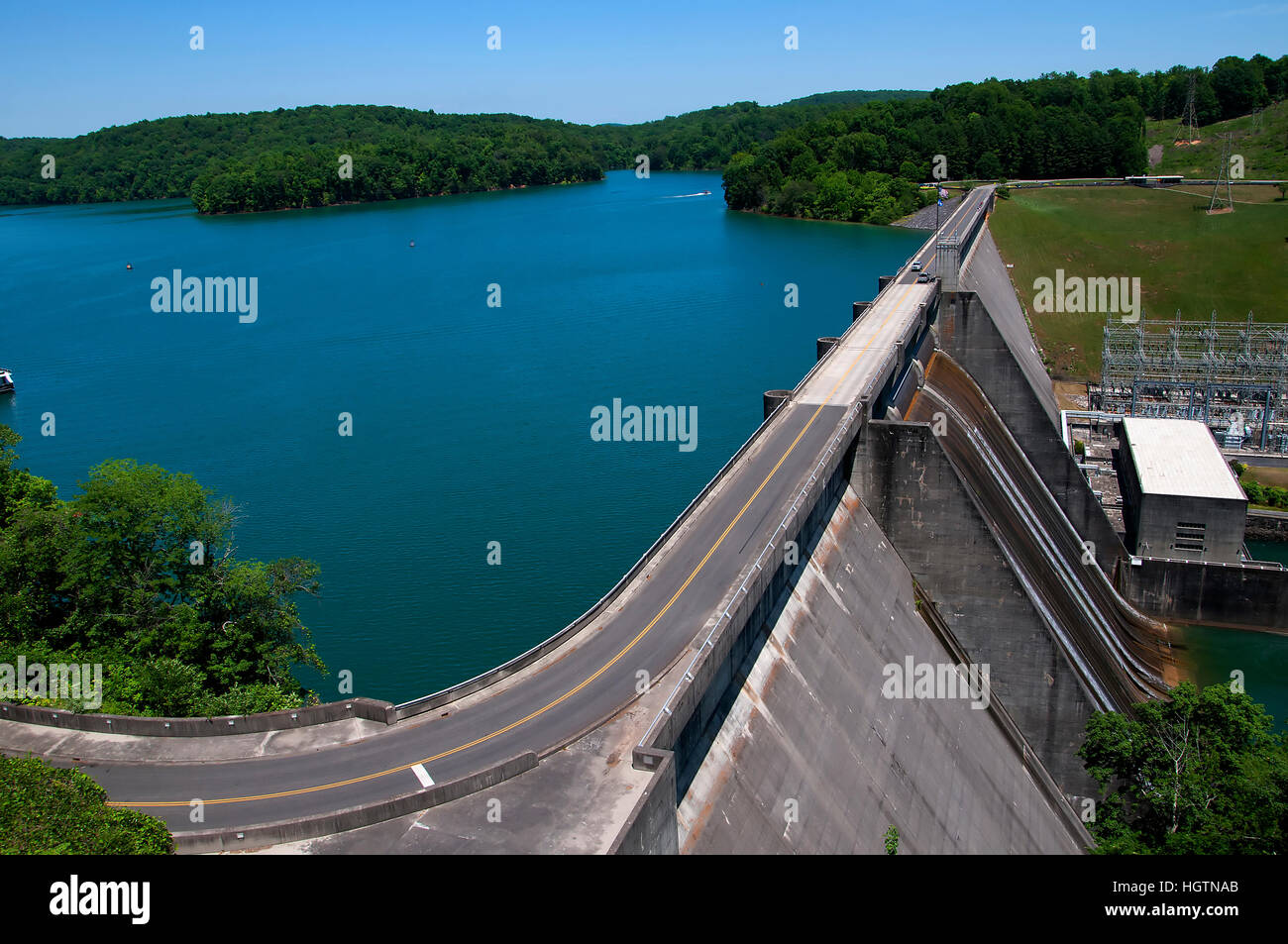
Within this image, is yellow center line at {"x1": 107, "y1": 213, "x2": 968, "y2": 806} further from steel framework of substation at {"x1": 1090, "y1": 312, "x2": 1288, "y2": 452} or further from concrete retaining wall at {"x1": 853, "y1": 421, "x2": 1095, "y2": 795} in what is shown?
steel framework of substation at {"x1": 1090, "y1": 312, "x2": 1288, "y2": 452}

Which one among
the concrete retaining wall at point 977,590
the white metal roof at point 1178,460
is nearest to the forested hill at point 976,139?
the white metal roof at point 1178,460

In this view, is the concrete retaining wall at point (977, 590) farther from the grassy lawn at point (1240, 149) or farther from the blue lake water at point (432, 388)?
the grassy lawn at point (1240, 149)

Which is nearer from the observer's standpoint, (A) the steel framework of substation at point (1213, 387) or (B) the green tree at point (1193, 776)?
(B) the green tree at point (1193, 776)

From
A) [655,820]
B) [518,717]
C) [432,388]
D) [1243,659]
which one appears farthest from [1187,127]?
[655,820]

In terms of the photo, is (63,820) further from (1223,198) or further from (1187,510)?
(1223,198)

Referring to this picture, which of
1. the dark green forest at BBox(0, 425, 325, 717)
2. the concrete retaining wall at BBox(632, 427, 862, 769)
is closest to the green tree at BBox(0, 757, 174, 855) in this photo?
the concrete retaining wall at BBox(632, 427, 862, 769)
